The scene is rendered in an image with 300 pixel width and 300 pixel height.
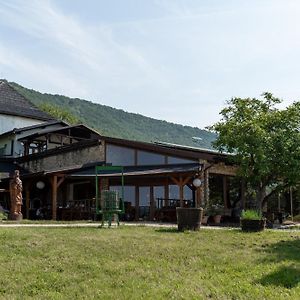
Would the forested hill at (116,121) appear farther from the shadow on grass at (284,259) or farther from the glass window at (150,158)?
the shadow on grass at (284,259)

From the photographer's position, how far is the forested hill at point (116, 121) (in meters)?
62.8

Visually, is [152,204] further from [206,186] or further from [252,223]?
[252,223]

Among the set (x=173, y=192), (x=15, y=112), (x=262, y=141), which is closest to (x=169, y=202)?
(x=173, y=192)

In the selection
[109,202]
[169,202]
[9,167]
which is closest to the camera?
[109,202]

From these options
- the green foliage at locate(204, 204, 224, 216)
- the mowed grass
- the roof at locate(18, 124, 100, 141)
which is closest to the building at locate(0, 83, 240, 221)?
the green foliage at locate(204, 204, 224, 216)

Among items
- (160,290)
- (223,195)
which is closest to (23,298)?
(160,290)

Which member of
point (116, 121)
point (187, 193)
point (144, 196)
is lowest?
point (144, 196)

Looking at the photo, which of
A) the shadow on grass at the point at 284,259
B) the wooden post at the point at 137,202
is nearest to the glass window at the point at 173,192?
the wooden post at the point at 137,202

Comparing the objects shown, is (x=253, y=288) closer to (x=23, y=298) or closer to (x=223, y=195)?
(x=23, y=298)

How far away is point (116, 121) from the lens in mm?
68000

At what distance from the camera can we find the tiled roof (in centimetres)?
3544

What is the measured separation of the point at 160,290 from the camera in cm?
729

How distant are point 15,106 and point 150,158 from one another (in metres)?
18.9

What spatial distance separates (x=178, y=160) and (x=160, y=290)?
43.5 ft
